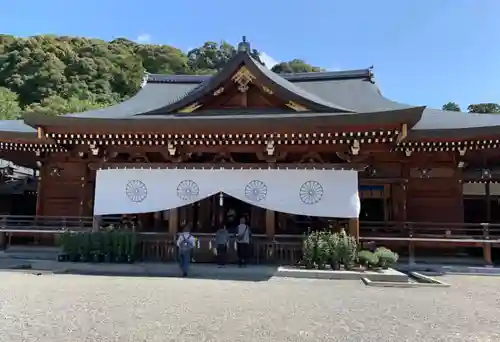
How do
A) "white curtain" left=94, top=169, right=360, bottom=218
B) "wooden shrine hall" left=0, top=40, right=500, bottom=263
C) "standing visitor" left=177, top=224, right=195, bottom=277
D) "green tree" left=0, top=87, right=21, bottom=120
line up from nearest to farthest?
"standing visitor" left=177, top=224, right=195, bottom=277 < "wooden shrine hall" left=0, top=40, right=500, bottom=263 < "white curtain" left=94, top=169, right=360, bottom=218 < "green tree" left=0, top=87, right=21, bottom=120

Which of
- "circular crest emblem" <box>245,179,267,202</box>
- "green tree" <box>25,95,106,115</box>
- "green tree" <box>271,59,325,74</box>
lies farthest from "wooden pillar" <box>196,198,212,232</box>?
"green tree" <box>271,59,325,74</box>

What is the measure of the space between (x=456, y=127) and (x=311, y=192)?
450cm

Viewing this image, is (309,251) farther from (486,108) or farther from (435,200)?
(486,108)

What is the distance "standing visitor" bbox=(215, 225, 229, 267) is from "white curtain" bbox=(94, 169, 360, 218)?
1059 millimetres

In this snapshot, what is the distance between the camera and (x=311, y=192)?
414 inches

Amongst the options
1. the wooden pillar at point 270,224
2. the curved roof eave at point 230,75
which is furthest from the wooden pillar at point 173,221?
the curved roof eave at point 230,75

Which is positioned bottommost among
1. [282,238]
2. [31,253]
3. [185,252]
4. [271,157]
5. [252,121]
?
[31,253]

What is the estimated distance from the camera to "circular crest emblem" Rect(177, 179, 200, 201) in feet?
35.4

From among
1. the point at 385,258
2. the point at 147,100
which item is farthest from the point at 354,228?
the point at 147,100

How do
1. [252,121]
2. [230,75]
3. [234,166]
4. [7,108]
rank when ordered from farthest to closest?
[7,108], [230,75], [234,166], [252,121]

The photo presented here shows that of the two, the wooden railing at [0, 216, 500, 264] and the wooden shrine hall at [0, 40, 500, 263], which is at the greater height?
the wooden shrine hall at [0, 40, 500, 263]

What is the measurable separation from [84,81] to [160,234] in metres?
47.9

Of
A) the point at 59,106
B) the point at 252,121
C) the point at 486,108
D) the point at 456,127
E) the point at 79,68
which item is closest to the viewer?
the point at 252,121

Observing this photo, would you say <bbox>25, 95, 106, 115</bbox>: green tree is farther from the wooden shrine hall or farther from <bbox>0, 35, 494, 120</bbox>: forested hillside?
the wooden shrine hall
